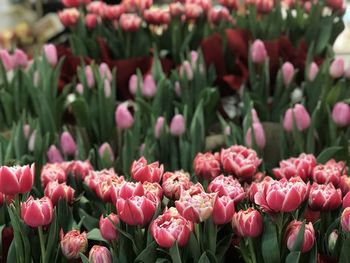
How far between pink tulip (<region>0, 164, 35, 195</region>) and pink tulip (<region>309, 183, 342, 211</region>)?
0.29 metres

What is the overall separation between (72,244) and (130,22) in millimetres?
826

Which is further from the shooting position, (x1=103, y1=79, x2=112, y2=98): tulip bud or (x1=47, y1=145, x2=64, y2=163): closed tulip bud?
(x1=103, y1=79, x2=112, y2=98): tulip bud

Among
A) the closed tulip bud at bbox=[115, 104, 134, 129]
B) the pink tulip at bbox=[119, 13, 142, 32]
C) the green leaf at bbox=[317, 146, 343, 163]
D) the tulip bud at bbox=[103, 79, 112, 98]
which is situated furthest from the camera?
the pink tulip at bbox=[119, 13, 142, 32]

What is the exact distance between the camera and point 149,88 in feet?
3.76

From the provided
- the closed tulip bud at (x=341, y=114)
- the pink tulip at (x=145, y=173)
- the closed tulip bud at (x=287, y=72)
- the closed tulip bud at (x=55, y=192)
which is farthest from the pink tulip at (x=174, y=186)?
the closed tulip bud at (x=287, y=72)

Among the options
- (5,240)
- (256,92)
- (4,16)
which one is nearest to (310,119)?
(256,92)

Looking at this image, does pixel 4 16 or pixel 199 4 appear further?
pixel 4 16

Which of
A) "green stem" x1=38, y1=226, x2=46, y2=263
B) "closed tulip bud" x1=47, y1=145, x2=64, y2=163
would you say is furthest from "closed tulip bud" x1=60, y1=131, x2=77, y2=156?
"green stem" x1=38, y1=226, x2=46, y2=263

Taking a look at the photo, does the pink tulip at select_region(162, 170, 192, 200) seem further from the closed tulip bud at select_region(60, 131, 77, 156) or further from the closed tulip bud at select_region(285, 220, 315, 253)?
the closed tulip bud at select_region(60, 131, 77, 156)

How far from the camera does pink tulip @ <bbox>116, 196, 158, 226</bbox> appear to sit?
584mm

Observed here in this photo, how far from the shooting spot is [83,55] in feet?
4.57

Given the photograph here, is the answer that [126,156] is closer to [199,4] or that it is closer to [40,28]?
[199,4]

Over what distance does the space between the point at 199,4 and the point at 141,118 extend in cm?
47

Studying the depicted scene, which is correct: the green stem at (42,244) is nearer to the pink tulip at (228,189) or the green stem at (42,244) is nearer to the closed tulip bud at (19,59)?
the pink tulip at (228,189)
